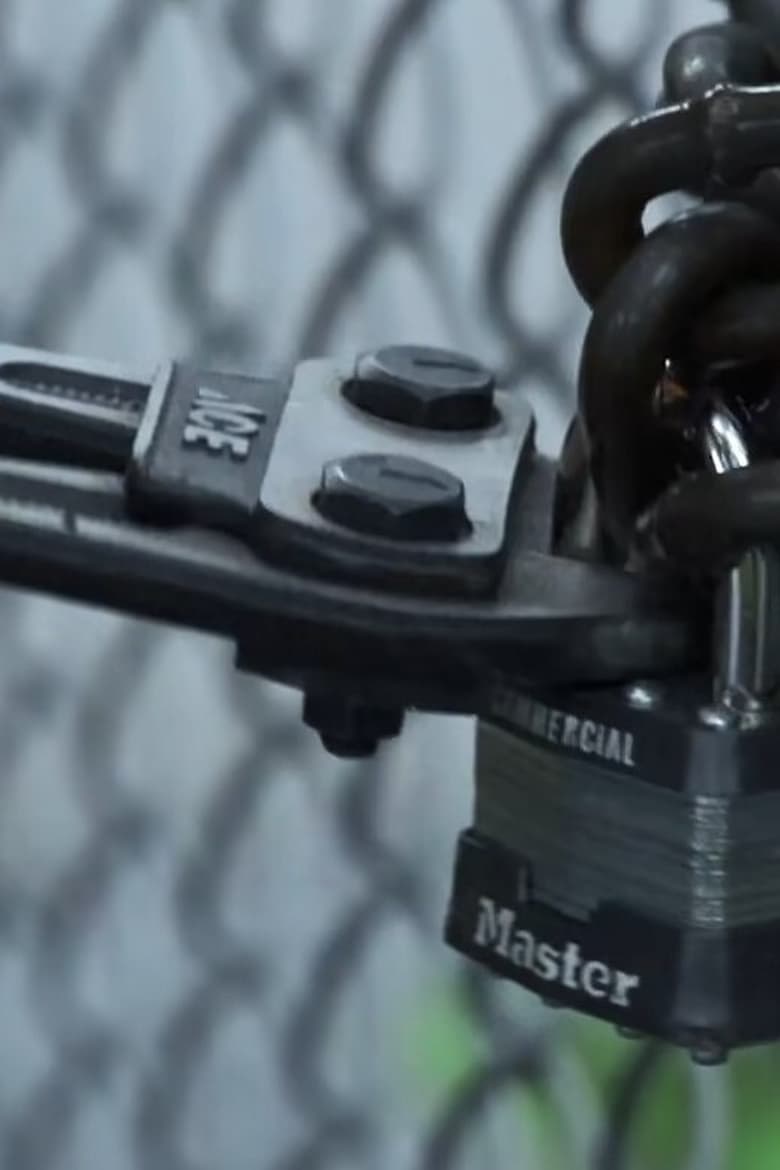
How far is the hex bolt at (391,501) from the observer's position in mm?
290

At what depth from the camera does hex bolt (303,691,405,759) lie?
0.30 m

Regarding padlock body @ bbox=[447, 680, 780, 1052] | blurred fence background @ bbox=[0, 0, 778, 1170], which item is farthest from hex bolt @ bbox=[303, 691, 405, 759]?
blurred fence background @ bbox=[0, 0, 778, 1170]

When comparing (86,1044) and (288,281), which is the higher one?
(288,281)

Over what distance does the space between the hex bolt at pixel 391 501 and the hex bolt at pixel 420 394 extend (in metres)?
0.03

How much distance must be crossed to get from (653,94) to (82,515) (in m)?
0.30

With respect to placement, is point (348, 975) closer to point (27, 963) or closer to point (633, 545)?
point (27, 963)

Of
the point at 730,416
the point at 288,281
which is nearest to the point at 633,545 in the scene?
the point at 730,416

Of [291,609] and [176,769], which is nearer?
[291,609]

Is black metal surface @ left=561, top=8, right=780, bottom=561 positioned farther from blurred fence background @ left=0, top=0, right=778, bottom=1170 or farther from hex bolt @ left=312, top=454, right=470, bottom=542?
blurred fence background @ left=0, top=0, right=778, bottom=1170

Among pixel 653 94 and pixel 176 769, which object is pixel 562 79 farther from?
pixel 176 769

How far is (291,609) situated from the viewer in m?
0.28

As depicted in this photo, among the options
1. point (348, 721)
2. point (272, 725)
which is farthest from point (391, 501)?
point (272, 725)

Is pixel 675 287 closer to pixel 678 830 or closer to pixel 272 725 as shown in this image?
pixel 678 830

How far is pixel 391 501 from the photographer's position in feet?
0.96
